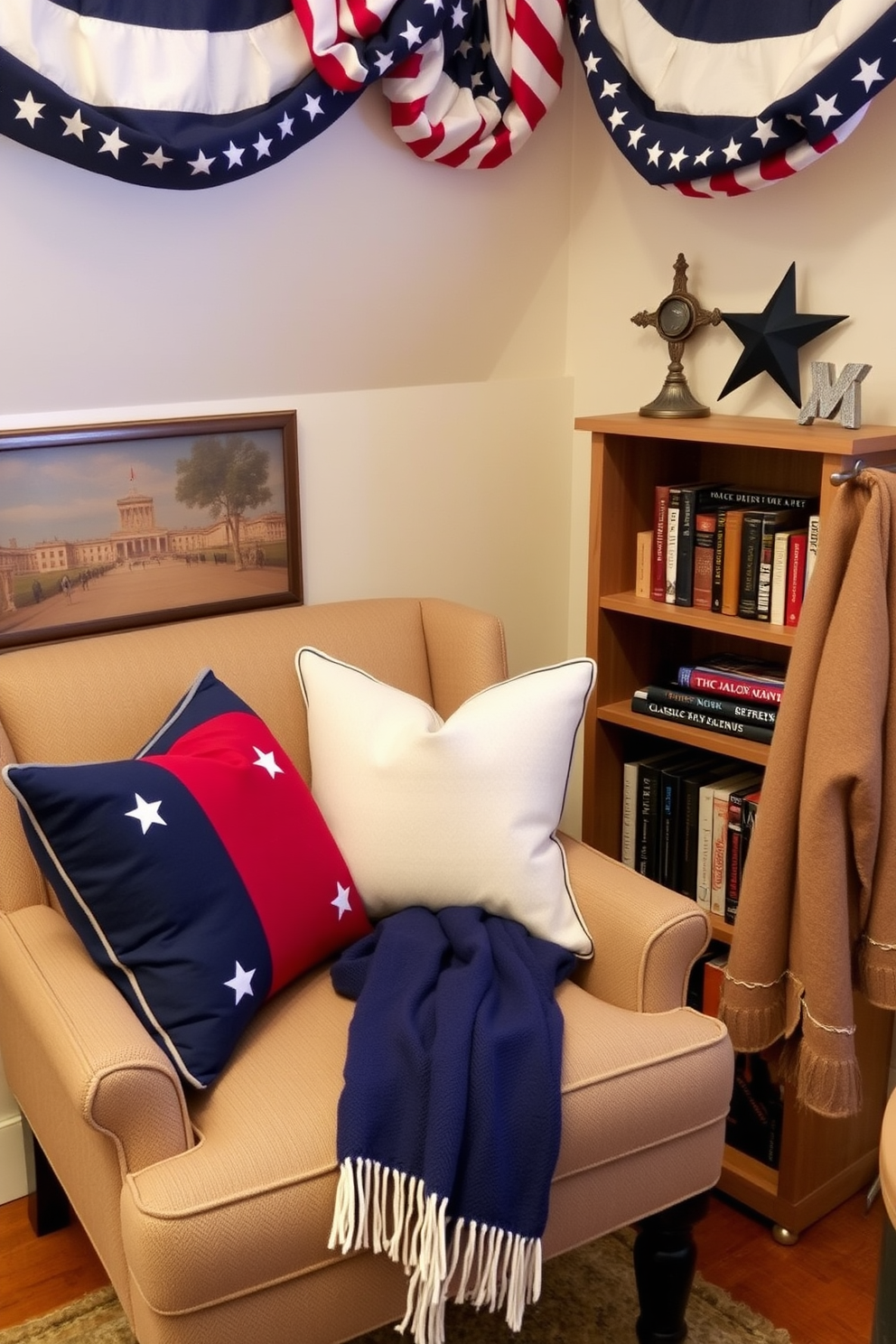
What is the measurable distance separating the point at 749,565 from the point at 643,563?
21cm

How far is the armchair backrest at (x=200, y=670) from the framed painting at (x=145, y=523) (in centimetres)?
6

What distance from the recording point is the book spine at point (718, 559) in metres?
2.02

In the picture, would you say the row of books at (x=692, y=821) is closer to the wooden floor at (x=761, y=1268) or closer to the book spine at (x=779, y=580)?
the book spine at (x=779, y=580)

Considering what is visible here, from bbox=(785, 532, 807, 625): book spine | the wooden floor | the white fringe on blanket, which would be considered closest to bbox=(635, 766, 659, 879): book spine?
bbox=(785, 532, 807, 625): book spine

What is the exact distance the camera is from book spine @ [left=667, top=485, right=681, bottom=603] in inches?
81.9

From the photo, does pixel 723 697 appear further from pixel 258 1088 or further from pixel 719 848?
pixel 258 1088

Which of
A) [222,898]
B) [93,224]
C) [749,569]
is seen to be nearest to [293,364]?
[93,224]

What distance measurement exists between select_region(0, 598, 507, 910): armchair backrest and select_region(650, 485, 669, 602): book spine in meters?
0.30

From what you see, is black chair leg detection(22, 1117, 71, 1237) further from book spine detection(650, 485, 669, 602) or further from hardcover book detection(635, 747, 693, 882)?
book spine detection(650, 485, 669, 602)

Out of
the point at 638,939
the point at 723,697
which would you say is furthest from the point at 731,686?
the point at 638,939

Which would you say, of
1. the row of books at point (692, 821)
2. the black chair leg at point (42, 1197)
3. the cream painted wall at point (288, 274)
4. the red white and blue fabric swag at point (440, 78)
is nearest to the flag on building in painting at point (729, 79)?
the red white and blue fabric swag at point (440, 78)

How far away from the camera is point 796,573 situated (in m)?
1.93

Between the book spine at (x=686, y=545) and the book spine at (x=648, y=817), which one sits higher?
the book spine at (x=686, y=545)

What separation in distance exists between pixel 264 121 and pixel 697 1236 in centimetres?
177
